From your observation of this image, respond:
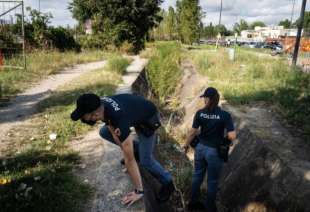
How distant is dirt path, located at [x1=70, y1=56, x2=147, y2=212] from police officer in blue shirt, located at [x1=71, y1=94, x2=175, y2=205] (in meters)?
0.20

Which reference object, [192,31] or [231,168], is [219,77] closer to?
[231,168]

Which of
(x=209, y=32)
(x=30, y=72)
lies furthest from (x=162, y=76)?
(x=209, y=32)

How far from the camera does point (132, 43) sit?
2806 cm

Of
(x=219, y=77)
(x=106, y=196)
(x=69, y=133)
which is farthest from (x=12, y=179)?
(x=219, y=77)

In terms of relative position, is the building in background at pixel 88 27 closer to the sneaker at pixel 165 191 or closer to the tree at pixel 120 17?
the tree at pixel 120 17

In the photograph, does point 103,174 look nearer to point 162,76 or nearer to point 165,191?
point 165,191

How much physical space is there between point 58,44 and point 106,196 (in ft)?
79.4

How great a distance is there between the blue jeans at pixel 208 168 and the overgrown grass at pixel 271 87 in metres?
3.26

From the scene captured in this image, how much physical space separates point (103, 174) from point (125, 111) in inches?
58.6

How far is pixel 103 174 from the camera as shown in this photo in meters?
4.32

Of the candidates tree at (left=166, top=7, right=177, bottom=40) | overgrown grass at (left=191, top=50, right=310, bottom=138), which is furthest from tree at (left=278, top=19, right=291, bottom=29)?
overgrown grass at (left=191, top=50, right=310, bottom=138)

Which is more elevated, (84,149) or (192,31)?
(192,31)

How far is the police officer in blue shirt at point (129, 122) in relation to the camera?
2.95 meters

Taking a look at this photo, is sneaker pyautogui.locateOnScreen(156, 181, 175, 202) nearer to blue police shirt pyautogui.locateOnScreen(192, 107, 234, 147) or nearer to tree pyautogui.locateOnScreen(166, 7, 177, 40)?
blue police shirt pyautogui.locateOnScreen(192, 107, 234, 147)
